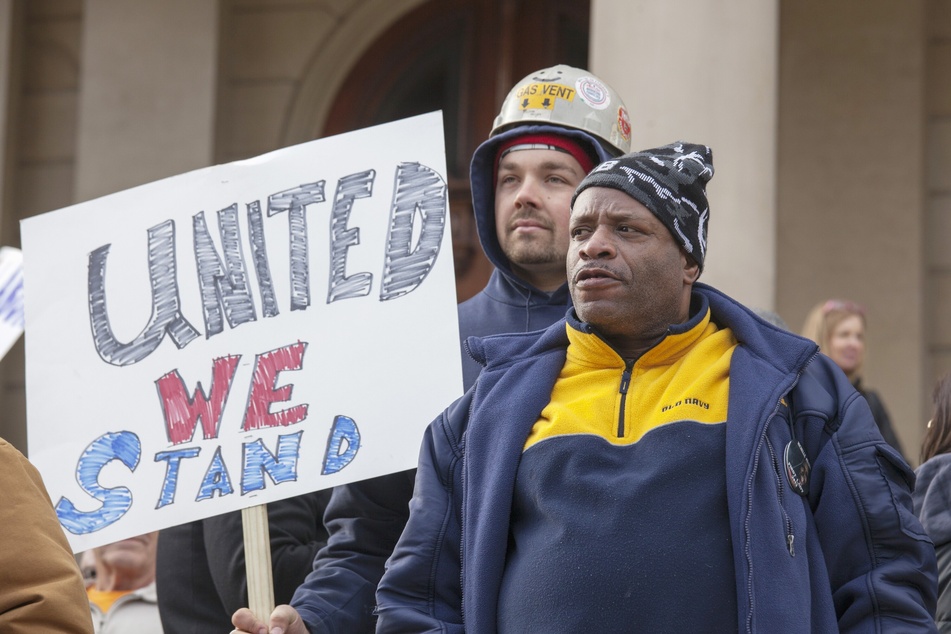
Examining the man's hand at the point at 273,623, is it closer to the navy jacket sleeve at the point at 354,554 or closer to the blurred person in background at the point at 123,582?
the navy jacket sleeve at the point at 354,554

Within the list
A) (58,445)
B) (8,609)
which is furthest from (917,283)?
(8,609)

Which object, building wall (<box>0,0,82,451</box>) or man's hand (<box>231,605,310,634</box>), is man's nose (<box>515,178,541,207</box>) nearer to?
man's hand (<box>231,605,310,634</box>)

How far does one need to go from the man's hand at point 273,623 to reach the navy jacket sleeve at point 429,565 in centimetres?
31

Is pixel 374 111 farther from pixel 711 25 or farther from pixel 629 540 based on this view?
pixel 629 540

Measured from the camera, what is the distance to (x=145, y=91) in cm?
893

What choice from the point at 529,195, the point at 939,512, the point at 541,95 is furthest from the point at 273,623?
the point at 939,512

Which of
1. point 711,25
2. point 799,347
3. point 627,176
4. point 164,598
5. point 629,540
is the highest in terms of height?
point 711,25

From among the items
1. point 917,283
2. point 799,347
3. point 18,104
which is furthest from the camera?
point 18,104

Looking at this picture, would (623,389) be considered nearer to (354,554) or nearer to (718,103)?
(354,554)

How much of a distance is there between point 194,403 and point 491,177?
33.8 inches

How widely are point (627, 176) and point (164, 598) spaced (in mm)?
1776

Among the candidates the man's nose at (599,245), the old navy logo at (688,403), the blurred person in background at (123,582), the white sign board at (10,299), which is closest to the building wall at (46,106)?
the blurred person in background at (123,582)

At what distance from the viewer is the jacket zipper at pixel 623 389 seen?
8.39ft

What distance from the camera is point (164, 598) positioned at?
3.81m
